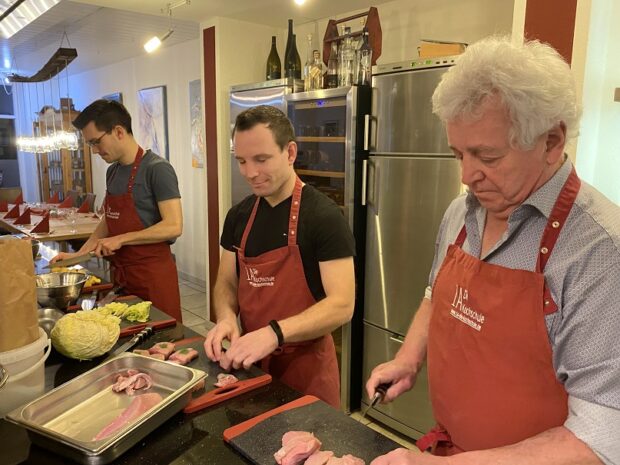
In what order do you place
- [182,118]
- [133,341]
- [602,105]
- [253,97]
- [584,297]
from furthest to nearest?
[182,118], [253,97], [602,105], [133,341], [584,297]

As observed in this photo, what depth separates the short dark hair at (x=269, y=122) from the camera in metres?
1.73

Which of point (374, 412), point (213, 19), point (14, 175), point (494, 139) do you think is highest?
point (213, 19)

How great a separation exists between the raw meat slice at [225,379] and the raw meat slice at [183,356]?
0.15 m

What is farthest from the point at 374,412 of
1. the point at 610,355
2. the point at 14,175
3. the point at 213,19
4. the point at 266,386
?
the point at 14,175

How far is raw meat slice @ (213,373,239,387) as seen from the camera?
4.56 ft

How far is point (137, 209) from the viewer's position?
277 cm

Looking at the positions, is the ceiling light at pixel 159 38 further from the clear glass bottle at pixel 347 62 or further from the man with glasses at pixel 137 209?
the clear glass bottle at pixel 347 62

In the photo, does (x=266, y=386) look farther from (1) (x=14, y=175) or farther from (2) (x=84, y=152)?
(1) (x=14, y=175)

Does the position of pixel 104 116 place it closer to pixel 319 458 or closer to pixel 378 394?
pixel 378 394

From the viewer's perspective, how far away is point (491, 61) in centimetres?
100

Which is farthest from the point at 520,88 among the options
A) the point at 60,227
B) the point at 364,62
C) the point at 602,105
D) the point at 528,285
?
the point at 60,227

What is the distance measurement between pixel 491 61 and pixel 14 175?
475 inches

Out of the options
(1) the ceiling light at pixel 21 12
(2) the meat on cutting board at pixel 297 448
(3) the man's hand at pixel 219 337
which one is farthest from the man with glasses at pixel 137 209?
(2) the meat on cutting board at pixel 297 448

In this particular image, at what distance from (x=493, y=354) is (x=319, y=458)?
430mm
